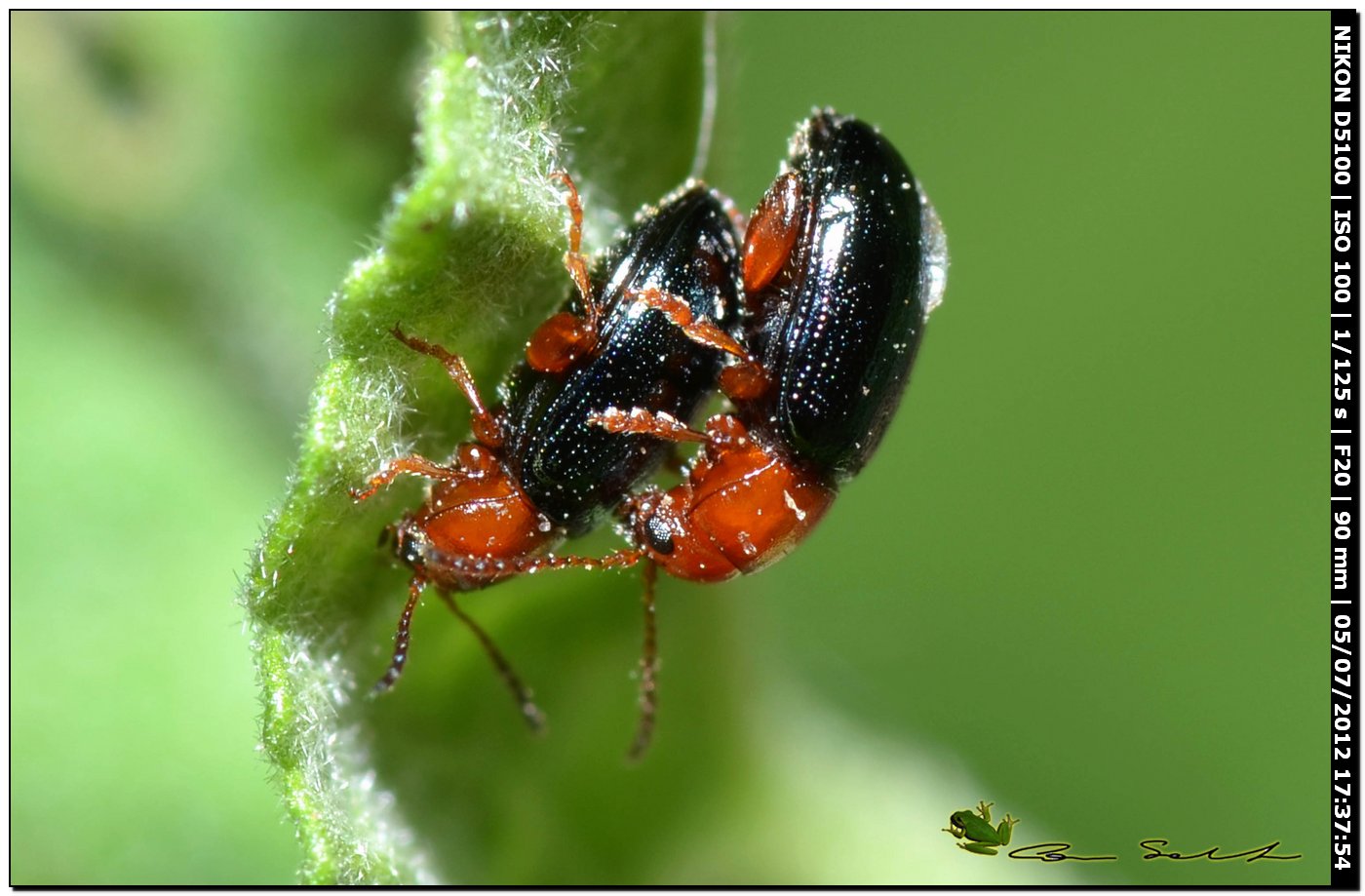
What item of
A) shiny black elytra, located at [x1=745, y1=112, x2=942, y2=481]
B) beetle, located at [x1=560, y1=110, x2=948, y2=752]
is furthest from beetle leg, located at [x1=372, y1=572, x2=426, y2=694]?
shiny black elytra, located at [x1=745, y1=112, x2=942, y2=481]

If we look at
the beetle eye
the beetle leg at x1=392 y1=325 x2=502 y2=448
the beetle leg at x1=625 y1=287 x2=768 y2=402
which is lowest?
the beetle eye

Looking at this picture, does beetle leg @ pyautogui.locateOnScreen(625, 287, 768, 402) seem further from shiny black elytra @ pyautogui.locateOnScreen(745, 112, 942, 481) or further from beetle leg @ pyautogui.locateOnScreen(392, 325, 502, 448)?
beetle leg @ pyautogui.locateOnScreen(392, 325, 502, 448)

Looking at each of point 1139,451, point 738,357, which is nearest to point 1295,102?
point 1139,451

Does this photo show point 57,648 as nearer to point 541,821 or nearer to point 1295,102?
point 541,821
